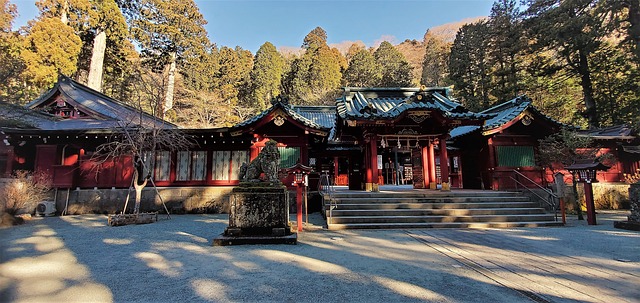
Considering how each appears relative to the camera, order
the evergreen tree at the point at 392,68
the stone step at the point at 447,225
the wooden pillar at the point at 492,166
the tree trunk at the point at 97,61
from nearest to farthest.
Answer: the stone step at the point at 447,225 → the wooden pillar at the point at 492,166 → the tree trunk at the point at 97,61 → the evergreen tree at the point at 392,68

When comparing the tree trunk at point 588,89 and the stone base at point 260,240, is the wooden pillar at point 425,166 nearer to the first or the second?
the stone base at point 260,240

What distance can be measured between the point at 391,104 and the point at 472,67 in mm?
15950

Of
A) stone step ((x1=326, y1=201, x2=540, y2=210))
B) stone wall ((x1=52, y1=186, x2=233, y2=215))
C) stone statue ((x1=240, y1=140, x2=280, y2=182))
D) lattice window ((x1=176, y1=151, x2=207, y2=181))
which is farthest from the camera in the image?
Result: lattice window ((x1=176, y1=151, x2=207, y2=181))

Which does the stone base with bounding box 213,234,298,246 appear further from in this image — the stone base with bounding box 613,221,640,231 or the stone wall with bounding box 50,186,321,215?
the stone base with bounding box 613,221,640,231

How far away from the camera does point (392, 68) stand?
3519cm

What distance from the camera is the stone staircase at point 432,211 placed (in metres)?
8.39

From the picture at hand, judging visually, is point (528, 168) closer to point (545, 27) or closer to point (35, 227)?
point (545, 27)

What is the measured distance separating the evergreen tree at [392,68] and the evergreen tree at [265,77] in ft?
43.2

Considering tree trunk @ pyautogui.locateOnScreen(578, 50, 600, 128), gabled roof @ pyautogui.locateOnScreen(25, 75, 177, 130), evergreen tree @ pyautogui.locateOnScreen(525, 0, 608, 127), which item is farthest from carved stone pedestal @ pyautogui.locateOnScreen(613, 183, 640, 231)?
gabled roof @ pyautogui.locateOnScreen(25, 75, 177, 130)

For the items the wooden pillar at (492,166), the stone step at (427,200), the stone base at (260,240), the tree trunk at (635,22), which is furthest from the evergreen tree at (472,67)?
the stone base at (260,240)

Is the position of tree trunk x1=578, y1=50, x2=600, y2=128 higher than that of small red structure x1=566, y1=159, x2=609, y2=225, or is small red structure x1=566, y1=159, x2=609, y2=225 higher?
tree trunk x1=578, y1=50, x2=600, y2=128

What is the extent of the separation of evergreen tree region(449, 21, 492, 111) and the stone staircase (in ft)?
50.8

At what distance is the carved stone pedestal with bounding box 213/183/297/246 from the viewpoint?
6.25 meters

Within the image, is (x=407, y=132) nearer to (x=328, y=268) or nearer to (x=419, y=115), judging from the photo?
(x=419, y=115)
